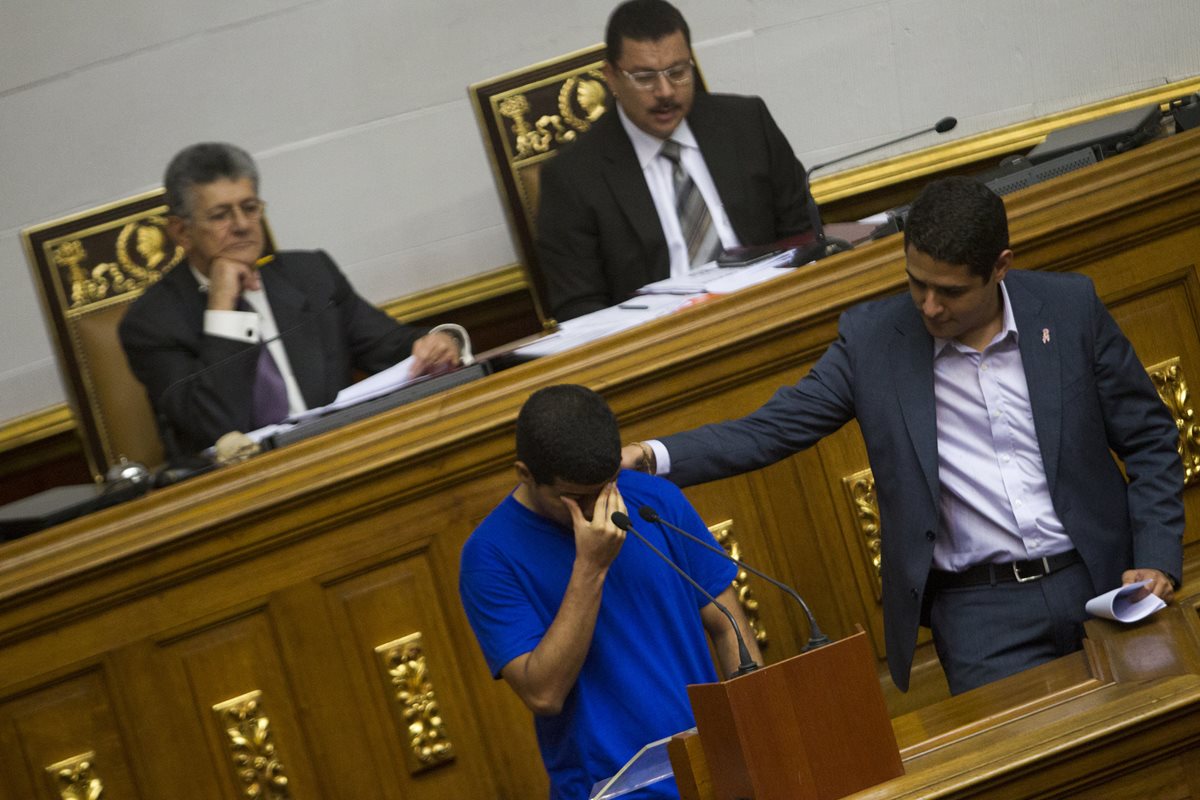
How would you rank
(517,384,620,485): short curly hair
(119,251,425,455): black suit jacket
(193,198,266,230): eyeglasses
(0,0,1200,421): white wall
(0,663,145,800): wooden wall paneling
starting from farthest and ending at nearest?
(0,0,1200,421): white wall → (193,198,266,230): eyeglasses → (119,251,425,455): black suit jacket → (0,663,145,800): wooden wall paneling → (517,384,620,485): short curly hair

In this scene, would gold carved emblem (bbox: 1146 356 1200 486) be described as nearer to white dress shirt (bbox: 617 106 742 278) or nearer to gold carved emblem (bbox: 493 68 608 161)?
white dress shirt (bbox: 617 106 742 278)

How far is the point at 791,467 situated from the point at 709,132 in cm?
110

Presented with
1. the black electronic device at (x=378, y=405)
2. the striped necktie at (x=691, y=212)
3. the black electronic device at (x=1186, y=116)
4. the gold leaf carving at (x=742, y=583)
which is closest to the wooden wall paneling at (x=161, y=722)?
the black electronic device at (x=378, y=405)

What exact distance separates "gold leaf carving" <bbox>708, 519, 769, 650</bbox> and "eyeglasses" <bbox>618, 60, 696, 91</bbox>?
1167 millimetres

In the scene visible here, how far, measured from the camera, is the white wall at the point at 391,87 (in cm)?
453

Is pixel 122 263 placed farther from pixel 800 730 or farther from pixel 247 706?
pixel 800 730

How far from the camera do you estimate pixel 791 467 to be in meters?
2.90

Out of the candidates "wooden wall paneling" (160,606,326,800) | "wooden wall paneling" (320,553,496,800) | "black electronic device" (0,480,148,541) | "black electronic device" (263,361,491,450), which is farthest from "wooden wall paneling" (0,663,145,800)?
"black electronic device" (263,361,491,450)

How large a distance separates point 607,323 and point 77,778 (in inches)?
49.7

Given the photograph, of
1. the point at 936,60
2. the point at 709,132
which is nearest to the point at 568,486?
the point at 709,132

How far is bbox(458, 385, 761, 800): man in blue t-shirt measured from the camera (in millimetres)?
2078

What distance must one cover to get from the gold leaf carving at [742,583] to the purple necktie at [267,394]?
3.40 ft

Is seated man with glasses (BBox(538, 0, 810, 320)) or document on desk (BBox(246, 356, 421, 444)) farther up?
seated man with glasses (BBox(538, 0, 810, 320))

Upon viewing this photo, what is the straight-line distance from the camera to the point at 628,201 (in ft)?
11.8
